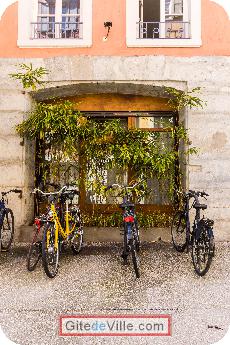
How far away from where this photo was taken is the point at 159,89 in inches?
295

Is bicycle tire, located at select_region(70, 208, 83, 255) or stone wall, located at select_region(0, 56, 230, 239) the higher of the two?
stone wall, located at select_region(0, 56, 230, 239)

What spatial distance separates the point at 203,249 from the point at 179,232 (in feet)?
4.84

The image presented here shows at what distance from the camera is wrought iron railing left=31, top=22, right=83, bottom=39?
7.69 m

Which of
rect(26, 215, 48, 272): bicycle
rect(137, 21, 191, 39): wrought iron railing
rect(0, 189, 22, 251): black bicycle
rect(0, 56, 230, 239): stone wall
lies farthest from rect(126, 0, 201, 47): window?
Answer: rect(26, 215, 48, 272): bicycle

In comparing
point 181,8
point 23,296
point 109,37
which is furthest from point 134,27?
point 23,296

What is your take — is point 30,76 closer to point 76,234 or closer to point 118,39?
point 118,39

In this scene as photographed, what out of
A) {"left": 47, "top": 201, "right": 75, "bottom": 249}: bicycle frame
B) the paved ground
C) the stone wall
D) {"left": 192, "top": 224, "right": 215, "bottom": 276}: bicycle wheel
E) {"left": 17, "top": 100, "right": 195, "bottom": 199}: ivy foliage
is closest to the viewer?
the paved ground

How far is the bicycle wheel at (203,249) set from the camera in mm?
4711

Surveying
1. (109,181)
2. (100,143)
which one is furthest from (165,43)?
(109,181)

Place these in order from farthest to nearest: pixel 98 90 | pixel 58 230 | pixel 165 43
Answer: pixel 98 90, pixel 165 43, pixel 58 230

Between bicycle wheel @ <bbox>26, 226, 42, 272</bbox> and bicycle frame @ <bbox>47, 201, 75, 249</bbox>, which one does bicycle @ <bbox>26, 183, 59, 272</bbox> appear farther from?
bicycle frame @ <bbox>47, 201, 75, 249</bbox>

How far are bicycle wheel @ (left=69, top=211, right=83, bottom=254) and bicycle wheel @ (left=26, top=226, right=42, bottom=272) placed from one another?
0.68 m

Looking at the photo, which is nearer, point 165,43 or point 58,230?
point 58,230

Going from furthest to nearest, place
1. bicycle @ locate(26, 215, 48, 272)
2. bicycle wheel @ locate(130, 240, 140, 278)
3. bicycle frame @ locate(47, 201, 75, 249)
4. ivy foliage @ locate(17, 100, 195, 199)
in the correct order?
ivy foliage @ locate(17, 100, 195, 199) < bicycle frame @ locate(47, 201, 75, 249) < bicycle @ locate(26, 215, 48, 272) < bicycle wheel @ locate(130, 240, 140, 278)
